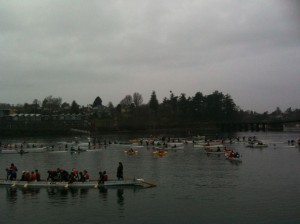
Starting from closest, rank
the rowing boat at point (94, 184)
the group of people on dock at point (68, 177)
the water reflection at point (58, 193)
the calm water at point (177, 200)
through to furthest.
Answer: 1. the calm water at point (177, 200)
2. the water reflection at point (58, 193)
3. the rowing boat at point (94, 184)
4. the group of people on dock at point (68, 177)

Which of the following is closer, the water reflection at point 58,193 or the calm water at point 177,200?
the calm water at point 177,200

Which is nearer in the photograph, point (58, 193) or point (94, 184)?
point (58, 193)

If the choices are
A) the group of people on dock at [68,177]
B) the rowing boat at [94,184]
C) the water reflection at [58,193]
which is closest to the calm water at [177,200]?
the water reflection at [58,193]

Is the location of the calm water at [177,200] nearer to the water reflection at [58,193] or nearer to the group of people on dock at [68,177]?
the water reflection at [58,193]

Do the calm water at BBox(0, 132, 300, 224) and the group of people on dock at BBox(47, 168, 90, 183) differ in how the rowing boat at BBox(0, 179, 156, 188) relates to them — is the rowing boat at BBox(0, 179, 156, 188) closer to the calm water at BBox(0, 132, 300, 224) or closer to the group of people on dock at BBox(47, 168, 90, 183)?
the group of people on dock at BBox(47, 168, 90, 183)

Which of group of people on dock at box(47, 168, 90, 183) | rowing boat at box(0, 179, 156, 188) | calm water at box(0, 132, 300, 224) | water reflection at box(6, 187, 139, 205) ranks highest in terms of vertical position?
group of people on dock at box(47, 168, 90, 183)

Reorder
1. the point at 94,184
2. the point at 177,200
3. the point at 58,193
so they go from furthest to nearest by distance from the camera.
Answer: the point at 94,184 → the point at 58,193 → the point at 177,200

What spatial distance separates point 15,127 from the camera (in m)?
190

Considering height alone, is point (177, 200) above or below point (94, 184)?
below

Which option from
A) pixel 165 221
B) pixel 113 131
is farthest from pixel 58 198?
Result: pixel 113 131

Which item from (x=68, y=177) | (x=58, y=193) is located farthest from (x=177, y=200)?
(x=68, y=177)

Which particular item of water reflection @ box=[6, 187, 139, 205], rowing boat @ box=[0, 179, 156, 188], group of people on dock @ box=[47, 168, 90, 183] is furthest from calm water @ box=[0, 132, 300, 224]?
group of people on dock @ box=[47, 168, 90, 183]

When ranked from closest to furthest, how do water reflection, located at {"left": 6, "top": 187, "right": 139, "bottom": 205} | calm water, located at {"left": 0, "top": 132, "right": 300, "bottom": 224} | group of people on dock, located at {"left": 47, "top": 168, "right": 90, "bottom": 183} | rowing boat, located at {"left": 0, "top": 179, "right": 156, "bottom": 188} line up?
calm water, located at {"left": 0, "top": 132, "right": 300, "bottom": 224} → water reflection, located at {"left": 6, "top": 187, "right": 139, "bottom": 205} → rowing boat, located at {"left": 0, "top": 179, "right": 156, "bottom": 188} → group of people on dock, located at {"left": 47, "top": 168, "right": 90, "bottom": 183}

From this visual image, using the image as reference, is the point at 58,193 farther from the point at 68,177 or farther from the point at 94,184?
the point at 94,184
